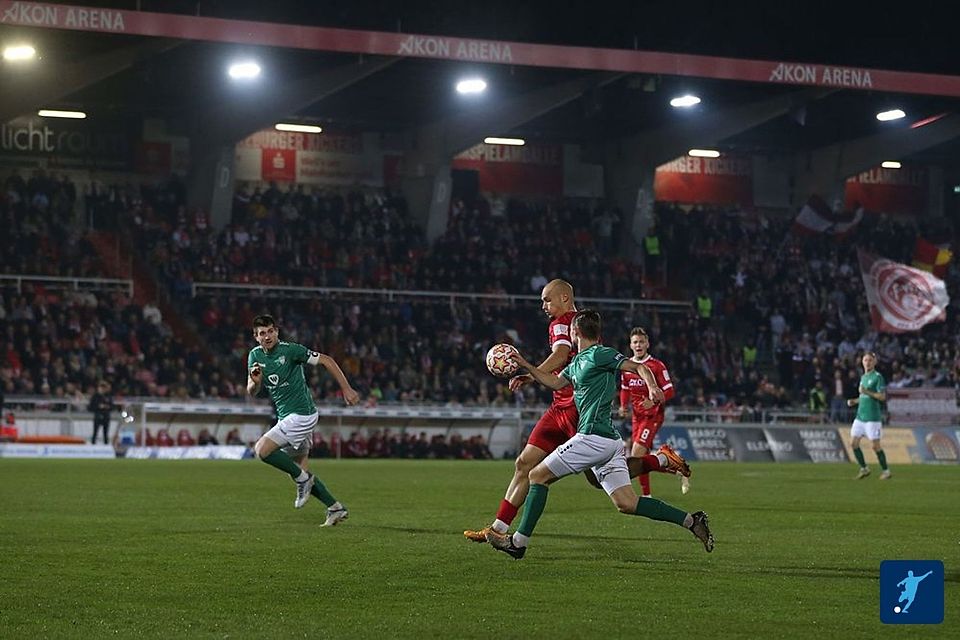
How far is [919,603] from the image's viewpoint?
294 inches

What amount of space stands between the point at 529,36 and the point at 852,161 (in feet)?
49.9

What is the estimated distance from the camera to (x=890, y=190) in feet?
204

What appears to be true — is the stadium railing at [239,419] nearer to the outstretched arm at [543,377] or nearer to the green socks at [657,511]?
the green socks at [657,511]

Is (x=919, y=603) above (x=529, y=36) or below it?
below

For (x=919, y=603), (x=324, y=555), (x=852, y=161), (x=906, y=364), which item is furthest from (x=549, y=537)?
(x=852, y=161)

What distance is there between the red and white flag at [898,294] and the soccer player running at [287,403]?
27823 mm

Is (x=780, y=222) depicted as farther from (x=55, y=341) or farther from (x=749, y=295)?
(x=55, y=341)

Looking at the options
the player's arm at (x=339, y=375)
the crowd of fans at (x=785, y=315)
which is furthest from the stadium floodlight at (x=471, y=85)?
the player's arm at (x=339, y=375)

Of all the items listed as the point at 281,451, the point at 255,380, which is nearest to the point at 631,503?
the point at 255,380

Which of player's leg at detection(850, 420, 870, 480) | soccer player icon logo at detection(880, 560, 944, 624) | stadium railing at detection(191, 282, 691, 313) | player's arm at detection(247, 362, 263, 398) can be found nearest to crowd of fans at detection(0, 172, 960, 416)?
stadium railing at detection(191, 282, 691, 313)

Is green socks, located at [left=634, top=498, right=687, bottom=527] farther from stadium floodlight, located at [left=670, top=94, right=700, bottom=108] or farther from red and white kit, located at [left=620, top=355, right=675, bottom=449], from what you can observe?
stadium floodlight, located at [left=670, top=94, right=700, bottom=108]

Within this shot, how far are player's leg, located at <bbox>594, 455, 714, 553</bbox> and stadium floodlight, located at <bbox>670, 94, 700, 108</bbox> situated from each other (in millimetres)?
37505

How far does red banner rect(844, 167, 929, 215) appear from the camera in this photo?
61.7 m

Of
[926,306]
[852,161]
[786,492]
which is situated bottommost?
[786,492]
